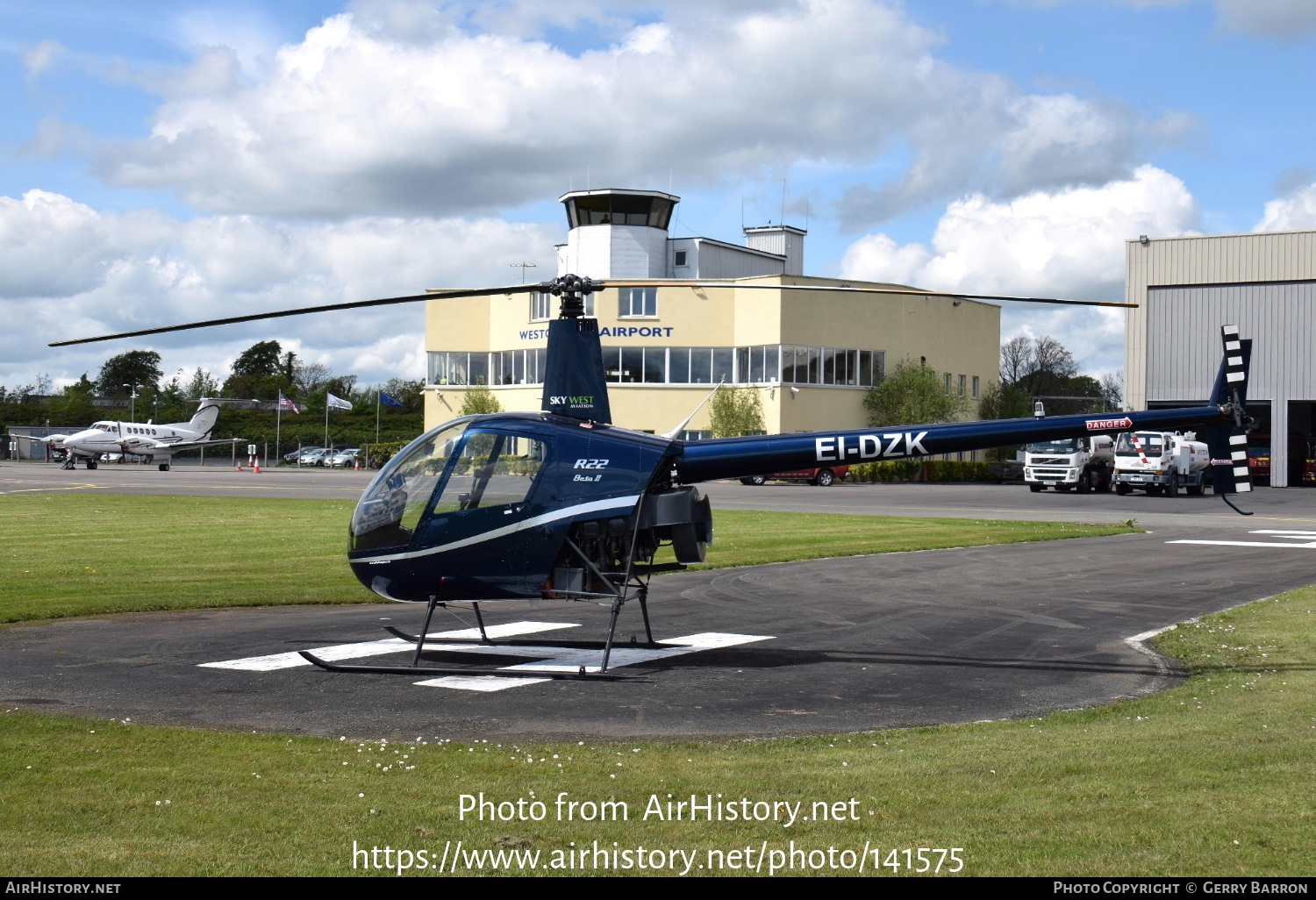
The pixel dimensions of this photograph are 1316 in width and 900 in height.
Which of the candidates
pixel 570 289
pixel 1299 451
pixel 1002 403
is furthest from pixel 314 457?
pixel 570 289

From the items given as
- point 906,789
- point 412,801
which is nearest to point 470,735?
point 412,801

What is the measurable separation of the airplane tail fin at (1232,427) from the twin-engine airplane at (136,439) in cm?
6509

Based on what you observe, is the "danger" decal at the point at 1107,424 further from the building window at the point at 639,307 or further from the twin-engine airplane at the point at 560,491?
the building window at the point at 639,307

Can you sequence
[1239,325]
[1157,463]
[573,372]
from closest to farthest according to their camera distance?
[573,372] → [1157,463] → [1239,325]

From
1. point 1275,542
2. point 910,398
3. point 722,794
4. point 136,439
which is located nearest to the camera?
point 722,794

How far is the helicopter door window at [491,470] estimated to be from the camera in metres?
10.9

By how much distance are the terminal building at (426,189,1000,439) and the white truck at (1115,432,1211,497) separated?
23.3 m

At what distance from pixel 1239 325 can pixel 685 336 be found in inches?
1173

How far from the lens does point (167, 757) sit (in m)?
6.98

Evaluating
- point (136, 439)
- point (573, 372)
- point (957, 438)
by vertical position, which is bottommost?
point (136, 439)

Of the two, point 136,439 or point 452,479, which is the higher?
point 136,439

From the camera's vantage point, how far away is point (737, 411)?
225 ft

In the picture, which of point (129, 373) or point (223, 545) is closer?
point (223, 545)

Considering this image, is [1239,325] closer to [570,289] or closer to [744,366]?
[744,366]
